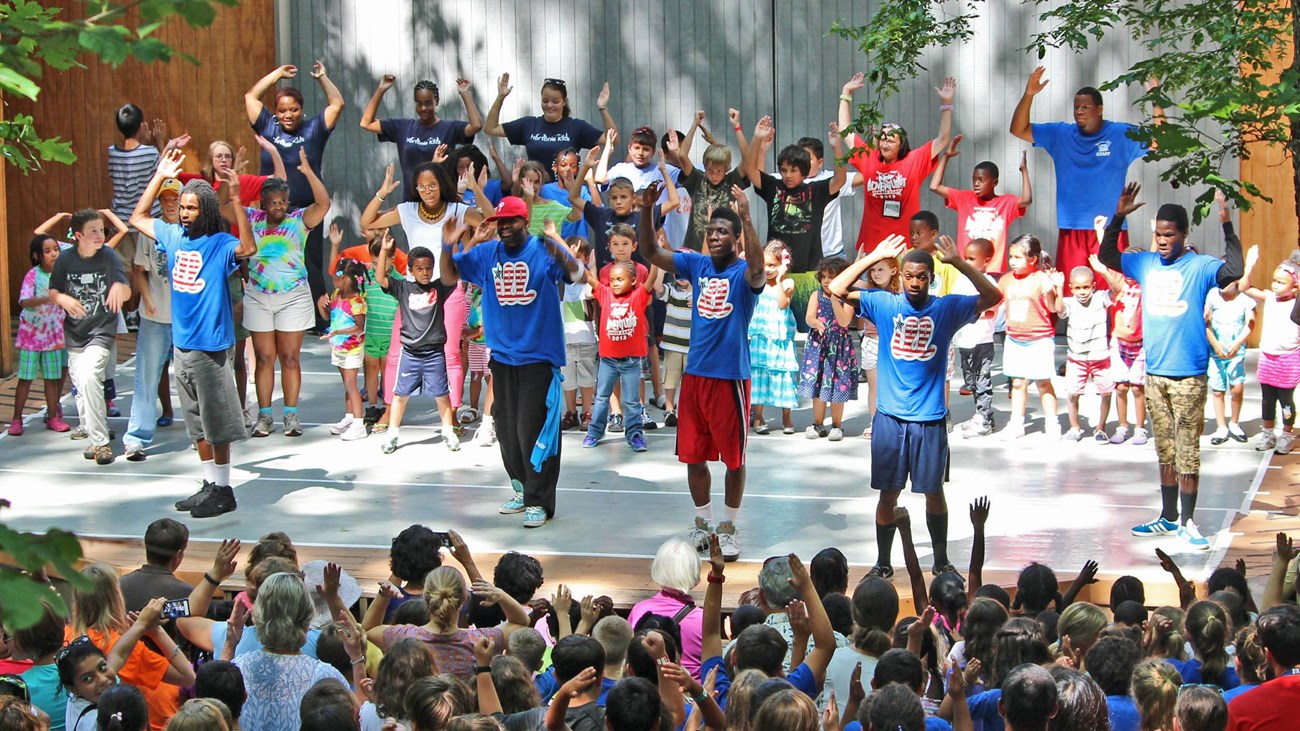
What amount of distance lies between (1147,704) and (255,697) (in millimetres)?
3073

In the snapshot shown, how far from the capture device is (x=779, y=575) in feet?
22.8

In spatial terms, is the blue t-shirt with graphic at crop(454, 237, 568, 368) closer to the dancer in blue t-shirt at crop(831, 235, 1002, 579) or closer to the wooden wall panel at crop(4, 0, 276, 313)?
the dancer in blue t-shirt at crop(831, 235, 1002, 579)

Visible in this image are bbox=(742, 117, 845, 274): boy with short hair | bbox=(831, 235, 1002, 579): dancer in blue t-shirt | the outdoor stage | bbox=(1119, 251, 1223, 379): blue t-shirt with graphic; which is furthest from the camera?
bbox=(742, 117, 845, 274): boy with short hair

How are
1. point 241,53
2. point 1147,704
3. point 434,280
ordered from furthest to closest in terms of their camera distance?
point 241,53 → point 434,280 → point 1147,704

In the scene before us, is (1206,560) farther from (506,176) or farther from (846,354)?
(506,176)

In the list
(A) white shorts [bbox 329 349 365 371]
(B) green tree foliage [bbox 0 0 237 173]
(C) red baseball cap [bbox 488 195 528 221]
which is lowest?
(A) white shorts [bbox 329 349 365 371]

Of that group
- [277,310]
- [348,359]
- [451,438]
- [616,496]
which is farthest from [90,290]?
[616,496]

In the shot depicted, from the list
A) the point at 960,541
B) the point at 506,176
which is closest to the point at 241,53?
the point at 506,176

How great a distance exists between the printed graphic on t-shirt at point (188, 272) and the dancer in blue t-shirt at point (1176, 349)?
5.69m

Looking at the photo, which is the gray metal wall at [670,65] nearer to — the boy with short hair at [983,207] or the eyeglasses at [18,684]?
the boy with short hair at [983,207]

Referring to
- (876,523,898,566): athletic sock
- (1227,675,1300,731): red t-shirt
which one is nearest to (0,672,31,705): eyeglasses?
(1227,675,1300,731): red t-shirt

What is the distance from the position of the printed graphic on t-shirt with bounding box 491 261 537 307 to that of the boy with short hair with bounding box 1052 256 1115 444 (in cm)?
440

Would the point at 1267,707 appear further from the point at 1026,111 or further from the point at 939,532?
the point at 1026,111

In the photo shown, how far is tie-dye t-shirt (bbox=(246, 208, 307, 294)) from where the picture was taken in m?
12.2
